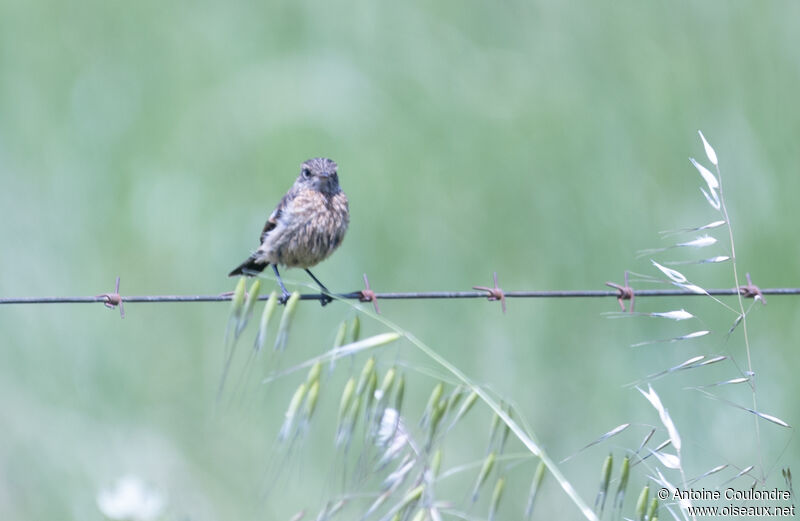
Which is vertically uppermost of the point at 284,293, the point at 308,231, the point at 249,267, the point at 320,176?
the point at 320,176

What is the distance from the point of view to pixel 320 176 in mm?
5238

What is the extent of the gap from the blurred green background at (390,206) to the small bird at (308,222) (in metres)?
0.50

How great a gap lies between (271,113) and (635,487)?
3.41 m

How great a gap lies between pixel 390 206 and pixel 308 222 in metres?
1.07

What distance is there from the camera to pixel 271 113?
23.1 feet

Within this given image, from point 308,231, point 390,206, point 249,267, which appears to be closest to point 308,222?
point 308,231

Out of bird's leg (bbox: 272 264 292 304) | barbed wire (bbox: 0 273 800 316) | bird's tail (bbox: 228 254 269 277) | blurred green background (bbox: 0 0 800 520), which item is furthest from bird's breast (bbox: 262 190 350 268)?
barbed wire (bbox: 0 273 800 316)

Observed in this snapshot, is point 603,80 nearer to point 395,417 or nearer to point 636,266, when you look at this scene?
point 636,266

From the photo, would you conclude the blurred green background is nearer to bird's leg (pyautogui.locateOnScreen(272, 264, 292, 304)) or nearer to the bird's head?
bird's leg (pyautogui.locateOnScreen(272, 264, 292, 304))

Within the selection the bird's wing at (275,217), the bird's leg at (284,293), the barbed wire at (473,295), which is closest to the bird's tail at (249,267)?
the bird's leg at (284,293)

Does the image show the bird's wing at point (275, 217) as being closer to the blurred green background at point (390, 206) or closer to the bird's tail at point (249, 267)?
the bird's tail at point (249, 267)

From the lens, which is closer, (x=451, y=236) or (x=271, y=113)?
(x=451, y=236)

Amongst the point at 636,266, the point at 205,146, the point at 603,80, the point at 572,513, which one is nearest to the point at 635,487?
the point at 572,513

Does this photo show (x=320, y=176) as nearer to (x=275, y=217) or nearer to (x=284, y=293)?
(x=275, y=217)
